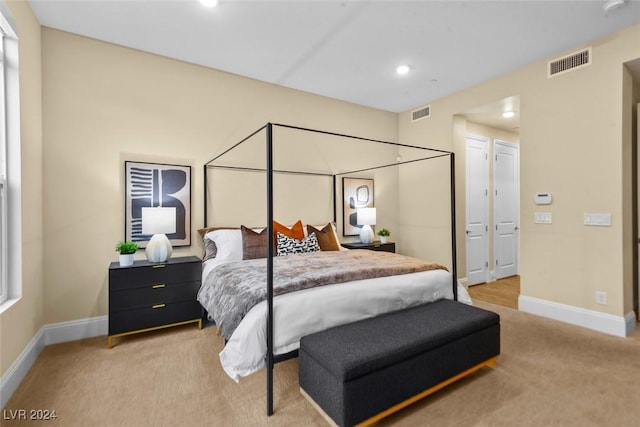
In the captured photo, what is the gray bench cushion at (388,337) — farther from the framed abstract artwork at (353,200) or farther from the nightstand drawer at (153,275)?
the framed abstract artwork at (353,200)

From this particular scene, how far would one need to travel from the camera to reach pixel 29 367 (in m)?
2.34

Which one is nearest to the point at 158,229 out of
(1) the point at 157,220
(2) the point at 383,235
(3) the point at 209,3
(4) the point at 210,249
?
(1) the point at 157,220

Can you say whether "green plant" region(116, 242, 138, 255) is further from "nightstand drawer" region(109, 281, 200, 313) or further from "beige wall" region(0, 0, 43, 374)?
"beige wall" region(0, 0, 43, 374)

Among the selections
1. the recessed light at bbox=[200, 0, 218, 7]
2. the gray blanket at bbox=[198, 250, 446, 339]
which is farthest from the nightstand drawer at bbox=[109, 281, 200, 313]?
the recessed light at bbox=[200, 0, 218, 7]

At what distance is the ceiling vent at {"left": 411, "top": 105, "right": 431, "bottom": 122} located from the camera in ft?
15.5

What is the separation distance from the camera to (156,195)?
10.6 feet

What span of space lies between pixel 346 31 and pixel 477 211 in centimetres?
351

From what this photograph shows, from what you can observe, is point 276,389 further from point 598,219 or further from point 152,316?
point 598,219

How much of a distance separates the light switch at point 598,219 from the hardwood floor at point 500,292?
1.30 meters

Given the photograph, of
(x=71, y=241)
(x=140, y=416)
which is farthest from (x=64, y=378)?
(x=71, y=241)

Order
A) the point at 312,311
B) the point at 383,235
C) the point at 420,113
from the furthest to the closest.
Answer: the point at 420,113, the point at 383,235, the point at 312,311

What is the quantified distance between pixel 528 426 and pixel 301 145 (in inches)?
143

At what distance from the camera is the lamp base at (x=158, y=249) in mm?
2932

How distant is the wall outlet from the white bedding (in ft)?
6.08
